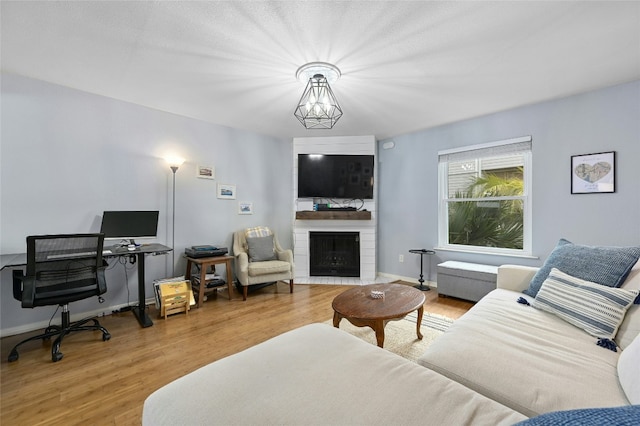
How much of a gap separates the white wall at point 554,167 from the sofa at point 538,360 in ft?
4.94

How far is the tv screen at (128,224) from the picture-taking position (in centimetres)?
283

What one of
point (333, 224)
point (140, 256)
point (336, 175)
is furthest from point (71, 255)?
point (336, 175)

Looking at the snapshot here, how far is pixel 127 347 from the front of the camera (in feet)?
7.50

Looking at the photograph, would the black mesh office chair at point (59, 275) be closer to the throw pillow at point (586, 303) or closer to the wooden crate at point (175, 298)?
the wooden crate at point (175, 298)

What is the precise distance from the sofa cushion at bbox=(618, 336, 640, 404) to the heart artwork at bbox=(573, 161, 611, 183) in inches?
96.2

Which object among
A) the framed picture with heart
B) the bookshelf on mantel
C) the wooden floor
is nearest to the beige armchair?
the wooden floor

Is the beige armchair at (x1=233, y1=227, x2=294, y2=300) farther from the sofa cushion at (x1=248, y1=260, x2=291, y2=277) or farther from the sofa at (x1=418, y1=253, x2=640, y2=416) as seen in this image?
the sofa at (x1=418, y1=253, x2=640, y2=416)

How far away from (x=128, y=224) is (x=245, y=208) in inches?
63.5

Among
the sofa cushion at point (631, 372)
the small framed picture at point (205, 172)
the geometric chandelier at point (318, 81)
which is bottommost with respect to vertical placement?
the sofa cushion at point (631, 372)

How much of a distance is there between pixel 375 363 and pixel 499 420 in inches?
15.9

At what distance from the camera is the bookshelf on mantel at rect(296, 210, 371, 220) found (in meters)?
4.34

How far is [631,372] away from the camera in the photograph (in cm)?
100

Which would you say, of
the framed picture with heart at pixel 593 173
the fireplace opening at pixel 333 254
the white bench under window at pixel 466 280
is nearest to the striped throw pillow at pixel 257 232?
the fireplace opening at pixel 333 254

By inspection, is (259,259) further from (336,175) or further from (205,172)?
(336,175)
